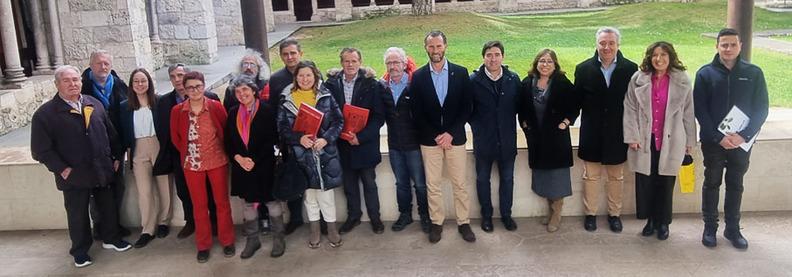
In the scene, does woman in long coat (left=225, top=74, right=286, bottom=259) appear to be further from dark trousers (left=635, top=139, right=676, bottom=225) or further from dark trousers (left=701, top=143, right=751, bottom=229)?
dark trousers (left=701, top=143, right=751, bottom=229)

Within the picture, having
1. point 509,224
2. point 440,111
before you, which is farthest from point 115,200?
point 509,224

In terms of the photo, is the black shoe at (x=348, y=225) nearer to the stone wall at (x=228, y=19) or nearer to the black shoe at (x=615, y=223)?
the black shoe at (x=615, y=223)

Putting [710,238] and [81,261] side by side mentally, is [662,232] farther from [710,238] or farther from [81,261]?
[81,261]

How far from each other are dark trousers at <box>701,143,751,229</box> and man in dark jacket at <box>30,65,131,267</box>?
4081 millimetres

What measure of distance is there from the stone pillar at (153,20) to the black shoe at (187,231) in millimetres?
10869

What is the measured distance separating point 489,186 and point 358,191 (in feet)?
3.24

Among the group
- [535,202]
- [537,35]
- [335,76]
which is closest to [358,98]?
[335,76]

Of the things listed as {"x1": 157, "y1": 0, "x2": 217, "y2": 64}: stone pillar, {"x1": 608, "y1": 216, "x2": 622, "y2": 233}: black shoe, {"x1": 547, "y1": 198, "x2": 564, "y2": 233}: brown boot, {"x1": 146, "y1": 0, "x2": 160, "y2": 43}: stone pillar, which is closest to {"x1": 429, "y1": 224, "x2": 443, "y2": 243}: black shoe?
{"x1": 547, "y1": 198, "x2": 564, "y2": 233}: brown boot


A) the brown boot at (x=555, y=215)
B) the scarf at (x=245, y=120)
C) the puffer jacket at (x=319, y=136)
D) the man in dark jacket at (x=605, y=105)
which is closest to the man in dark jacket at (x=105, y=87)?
the scarf at (x=245, y=120)

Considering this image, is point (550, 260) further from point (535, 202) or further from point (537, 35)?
point (537, 35)

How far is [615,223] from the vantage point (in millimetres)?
4945

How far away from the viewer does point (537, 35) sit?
1822 centimetres

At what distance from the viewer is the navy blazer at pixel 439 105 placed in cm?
466

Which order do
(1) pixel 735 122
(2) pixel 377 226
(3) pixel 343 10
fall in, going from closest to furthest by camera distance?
(1) pixel 735 122 < (2) pixel 377 226 < (3) pixel 343 10
